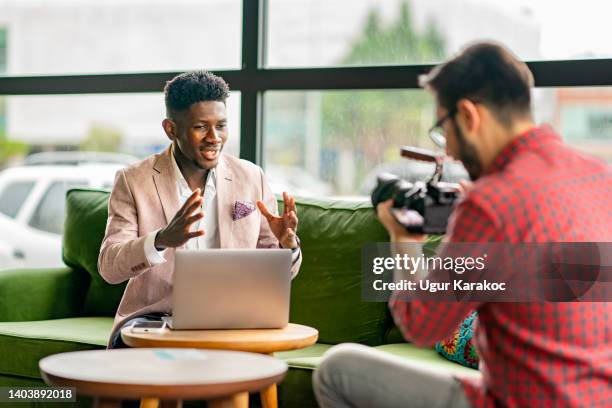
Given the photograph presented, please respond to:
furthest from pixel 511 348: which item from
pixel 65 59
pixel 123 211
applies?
pixel 65 59

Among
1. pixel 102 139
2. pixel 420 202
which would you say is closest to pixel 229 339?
pixel 420 202

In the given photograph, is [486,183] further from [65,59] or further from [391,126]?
[65,59]

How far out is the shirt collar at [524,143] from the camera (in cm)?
171

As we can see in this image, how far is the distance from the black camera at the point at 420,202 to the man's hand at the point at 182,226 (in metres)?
0.56

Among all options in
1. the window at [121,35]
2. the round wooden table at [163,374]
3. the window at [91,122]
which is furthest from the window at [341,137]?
the round wooden table at [163,374]

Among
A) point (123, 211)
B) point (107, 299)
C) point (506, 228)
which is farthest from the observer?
point (107, 299)

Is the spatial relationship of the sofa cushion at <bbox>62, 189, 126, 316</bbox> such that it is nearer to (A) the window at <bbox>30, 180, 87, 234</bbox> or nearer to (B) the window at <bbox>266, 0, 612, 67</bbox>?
(A) the window at <bbox>30, 180, 87, 234</bbox>

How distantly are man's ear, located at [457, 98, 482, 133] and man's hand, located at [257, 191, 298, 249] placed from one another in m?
0.90

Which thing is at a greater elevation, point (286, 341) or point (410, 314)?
point (410, 314)

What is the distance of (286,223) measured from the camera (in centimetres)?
261

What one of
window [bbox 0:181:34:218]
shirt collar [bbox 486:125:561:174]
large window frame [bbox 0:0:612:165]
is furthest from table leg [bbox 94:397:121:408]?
window [bbox 0:181:34:218]

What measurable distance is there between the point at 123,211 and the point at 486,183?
1424 millimetres

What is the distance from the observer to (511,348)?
1.64 meters

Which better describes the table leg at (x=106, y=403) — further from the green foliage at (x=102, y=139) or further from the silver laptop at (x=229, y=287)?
the green foliage at (x=102, y=139)
